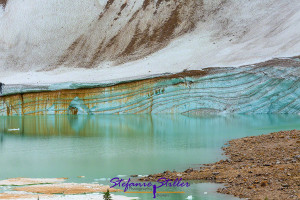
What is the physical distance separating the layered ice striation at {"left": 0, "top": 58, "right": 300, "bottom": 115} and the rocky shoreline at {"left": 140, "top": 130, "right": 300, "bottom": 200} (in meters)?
15.0

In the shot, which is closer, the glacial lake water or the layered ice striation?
the glacial lake water

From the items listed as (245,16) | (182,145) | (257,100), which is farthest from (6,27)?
(182,145)

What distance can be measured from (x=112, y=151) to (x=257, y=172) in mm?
4790

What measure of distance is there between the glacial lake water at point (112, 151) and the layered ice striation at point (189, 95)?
862cm

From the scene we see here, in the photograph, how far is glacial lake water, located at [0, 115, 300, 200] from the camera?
9.37 metres

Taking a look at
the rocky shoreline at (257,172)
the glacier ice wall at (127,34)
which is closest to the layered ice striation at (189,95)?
the glacier ice wall at (127,34)

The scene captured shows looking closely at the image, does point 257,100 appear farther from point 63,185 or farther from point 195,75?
point 63,185

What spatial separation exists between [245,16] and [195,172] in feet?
111

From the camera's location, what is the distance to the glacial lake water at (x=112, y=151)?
9367mm

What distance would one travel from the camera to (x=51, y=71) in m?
42.2

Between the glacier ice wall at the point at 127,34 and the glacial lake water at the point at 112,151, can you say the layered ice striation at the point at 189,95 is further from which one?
the glacial lake water at the point at 112,151

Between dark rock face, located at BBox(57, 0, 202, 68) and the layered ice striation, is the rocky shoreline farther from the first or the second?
dark rock face, located at BBox(57, 0, 202, 68)

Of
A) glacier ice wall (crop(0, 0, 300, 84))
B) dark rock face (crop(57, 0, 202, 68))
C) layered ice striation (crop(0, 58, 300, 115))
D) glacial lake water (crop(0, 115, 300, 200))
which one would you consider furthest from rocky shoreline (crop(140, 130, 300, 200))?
dark rock face (crop(57, 0, 202, 68))

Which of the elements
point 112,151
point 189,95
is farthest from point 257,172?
point 189,95
